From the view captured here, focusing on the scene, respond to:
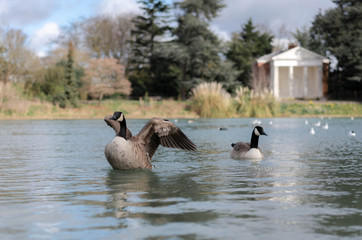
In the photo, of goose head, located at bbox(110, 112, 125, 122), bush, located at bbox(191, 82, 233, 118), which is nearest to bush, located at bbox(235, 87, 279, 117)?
→ bush, located at bbox(191, 82, 233, 118)

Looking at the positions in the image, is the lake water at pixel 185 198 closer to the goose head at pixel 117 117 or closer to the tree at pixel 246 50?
the goose head at pixel 117 117

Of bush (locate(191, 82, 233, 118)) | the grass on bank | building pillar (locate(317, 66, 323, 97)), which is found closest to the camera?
bush (locate(191, 82, 233, 118))

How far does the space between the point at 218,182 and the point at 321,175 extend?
2504 millimetres

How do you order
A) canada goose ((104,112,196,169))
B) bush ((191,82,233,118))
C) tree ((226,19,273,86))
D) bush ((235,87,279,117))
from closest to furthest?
canada goose ((104,112,196,169))
bush ((191,82,233,118))
bush ((235,87,279,117))
tree ((226,19,273,86))

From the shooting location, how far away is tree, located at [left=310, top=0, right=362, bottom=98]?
56688 mm

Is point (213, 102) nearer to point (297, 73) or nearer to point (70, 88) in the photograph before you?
point (70, 88)

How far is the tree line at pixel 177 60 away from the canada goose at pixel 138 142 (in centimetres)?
3809

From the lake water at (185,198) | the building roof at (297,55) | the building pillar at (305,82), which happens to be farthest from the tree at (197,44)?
the lake water at (185,198)

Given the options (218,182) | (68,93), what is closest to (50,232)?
(218,182)

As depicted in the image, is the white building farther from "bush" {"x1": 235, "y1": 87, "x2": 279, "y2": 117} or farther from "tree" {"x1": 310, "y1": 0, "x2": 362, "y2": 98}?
"bush" {"x1": 235, "y1": 87, "x2": 279, "y2": 117}

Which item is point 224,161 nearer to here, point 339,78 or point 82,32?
point 339,78

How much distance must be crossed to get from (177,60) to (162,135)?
4633 cm

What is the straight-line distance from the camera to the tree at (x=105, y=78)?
55188 millimetres

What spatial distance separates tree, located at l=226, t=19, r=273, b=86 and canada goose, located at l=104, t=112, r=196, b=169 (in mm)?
48004
